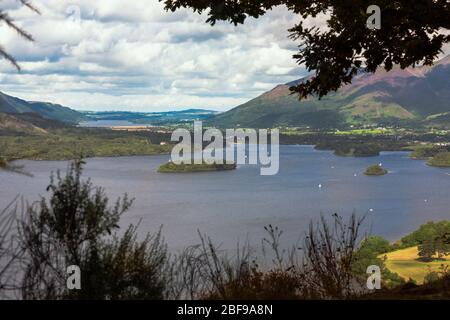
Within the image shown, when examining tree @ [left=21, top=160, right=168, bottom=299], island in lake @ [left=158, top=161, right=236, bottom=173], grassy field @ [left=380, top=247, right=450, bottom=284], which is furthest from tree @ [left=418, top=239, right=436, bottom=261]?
island in lake @ [left=158, top=161, right=236, bottom=173]

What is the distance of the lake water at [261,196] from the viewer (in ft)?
→ 218

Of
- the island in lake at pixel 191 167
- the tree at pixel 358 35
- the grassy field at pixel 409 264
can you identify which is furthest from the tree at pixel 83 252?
the island in lake at pixel 191 167

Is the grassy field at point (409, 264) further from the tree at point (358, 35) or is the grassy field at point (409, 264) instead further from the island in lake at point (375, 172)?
the island in lake at point (375, 172)

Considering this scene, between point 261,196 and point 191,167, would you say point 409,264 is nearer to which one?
point 261,196

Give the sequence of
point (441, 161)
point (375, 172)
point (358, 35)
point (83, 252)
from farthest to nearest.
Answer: point (441, 161) → point (375, 172) → point (358, 35) → point (83, 252)

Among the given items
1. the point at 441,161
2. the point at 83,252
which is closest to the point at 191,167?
the point at 441,161

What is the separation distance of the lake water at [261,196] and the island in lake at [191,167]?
3.06m

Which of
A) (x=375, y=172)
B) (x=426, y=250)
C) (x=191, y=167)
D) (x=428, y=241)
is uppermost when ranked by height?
(x=191, y=167)

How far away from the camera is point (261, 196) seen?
89.9m

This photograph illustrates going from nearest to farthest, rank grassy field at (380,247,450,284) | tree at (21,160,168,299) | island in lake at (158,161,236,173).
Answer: tree at (21,160,168,299) < grassy field at (380,247,450,284) < island in lake at (158,161,236,173)

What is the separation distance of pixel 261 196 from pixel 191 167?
157ft

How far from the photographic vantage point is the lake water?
2611 inches

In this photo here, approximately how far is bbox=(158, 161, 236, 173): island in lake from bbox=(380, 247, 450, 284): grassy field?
79.3 metres

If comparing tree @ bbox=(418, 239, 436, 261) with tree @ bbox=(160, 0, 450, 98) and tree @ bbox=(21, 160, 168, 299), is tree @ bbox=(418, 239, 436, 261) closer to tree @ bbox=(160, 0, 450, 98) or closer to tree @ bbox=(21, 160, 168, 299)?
tree @ bbox=(160, 0, 450, 98)
